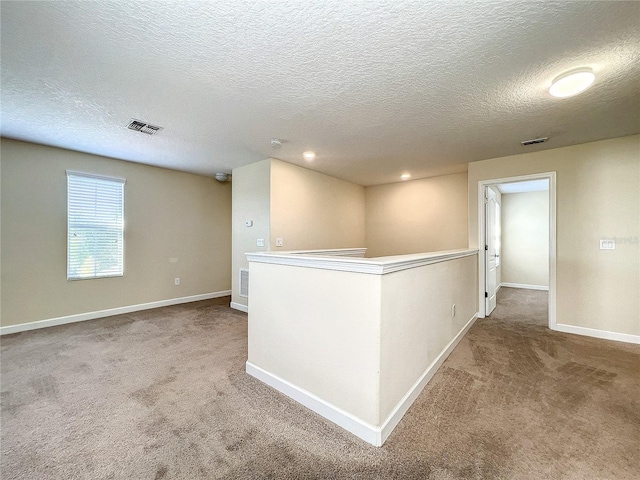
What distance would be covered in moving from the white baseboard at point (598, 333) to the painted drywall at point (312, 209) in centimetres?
361

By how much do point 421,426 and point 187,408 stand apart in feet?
5.34

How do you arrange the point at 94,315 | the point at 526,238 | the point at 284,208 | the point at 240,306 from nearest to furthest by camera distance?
the point at 94,315, the point at 284,208, the point at 240,306, the point at 526,238

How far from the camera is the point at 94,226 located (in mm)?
3980

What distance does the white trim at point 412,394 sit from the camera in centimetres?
163

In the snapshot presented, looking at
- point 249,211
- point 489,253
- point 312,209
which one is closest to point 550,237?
point 489,253

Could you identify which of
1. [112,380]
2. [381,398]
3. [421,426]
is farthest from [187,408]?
[421,426]

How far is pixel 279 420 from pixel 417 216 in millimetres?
4640

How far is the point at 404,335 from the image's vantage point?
181 centimetres

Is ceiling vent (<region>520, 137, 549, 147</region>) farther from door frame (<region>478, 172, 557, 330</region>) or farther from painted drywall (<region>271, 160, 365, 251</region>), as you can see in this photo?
painted drywall (<region>271, 160, 365, 251</region>)

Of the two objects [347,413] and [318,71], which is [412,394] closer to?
[347,413]

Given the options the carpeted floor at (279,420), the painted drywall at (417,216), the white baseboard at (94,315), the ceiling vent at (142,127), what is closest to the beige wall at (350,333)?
the carpeted floor at (279,420)

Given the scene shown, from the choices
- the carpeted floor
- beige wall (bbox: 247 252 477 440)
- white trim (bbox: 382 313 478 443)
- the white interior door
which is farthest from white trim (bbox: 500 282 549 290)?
beige wall (bbox: 247 252 477 440)

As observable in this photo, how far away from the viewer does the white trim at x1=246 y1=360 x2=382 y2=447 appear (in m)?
1.57

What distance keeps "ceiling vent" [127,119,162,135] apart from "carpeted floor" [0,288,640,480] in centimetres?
247
